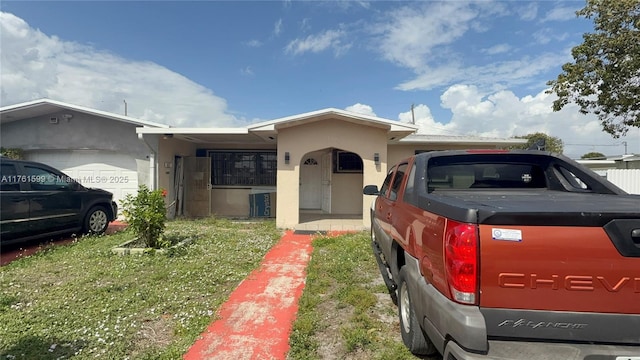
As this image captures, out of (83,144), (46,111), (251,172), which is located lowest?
(251,172)

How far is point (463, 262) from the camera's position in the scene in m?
1.87

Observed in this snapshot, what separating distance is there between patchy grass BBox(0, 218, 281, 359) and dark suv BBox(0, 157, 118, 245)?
0.47m

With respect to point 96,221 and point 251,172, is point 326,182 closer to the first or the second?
point 251,172

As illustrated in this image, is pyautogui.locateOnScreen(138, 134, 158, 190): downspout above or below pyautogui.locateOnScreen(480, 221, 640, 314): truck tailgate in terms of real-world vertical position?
above

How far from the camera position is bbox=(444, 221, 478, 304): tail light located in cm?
183

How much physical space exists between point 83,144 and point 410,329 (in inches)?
470

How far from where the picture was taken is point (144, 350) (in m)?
3.09

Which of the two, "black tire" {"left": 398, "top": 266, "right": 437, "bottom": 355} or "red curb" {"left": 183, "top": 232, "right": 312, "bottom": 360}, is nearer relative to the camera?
"black tire" {"left": 398, "top": 266, "right": 437, "bottom": 355}

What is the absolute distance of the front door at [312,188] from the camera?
40.4ft

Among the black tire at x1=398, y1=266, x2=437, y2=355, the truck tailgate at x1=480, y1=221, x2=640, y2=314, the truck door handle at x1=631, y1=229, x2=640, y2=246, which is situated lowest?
the black tire at x1=398, y1=266, x2=437, y2=355

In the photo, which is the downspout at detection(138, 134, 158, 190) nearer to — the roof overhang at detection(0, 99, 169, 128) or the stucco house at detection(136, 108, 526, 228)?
the stucco house at detection(136, 108, 526, 228)

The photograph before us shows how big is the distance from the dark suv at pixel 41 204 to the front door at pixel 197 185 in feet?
12.6

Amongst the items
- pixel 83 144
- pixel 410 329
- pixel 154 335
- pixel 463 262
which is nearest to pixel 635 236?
pixel 463 262

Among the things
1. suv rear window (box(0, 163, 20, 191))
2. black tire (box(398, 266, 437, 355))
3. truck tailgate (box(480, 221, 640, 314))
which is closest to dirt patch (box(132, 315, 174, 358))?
black tire (box(398, 266, 437, 355))
